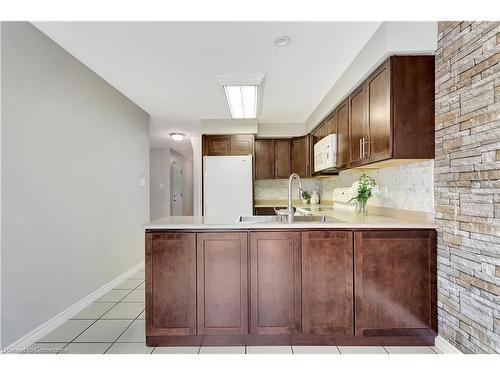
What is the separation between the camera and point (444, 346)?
6.15 feet

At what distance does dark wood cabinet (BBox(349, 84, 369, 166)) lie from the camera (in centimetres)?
242

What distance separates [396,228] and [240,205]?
111 inches

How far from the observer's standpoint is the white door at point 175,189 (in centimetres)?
775

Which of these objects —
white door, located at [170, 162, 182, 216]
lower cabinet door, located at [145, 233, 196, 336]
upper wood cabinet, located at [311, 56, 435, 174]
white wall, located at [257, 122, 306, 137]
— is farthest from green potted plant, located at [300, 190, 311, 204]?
white door, located at [170, 162, 182, 216]

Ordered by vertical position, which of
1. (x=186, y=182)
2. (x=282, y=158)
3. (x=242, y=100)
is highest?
(x=242, y=100)

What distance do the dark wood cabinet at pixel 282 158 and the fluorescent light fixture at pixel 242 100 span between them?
0.81 m

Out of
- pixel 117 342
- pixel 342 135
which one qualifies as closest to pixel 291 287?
pixel 117 342

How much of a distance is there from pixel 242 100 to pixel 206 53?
3.86 feet

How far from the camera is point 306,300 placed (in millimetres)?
1968

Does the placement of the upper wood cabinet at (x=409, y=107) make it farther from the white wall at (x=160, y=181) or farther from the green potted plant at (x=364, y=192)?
the white wall at (x=160, y=181)

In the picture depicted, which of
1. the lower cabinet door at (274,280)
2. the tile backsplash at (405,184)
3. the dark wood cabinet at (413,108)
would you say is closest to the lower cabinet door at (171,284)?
the lower cabinet door at (274,280)

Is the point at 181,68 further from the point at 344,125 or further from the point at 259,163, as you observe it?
the point at 259,163

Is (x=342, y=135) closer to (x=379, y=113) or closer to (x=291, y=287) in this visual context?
(x=379, y=113)
